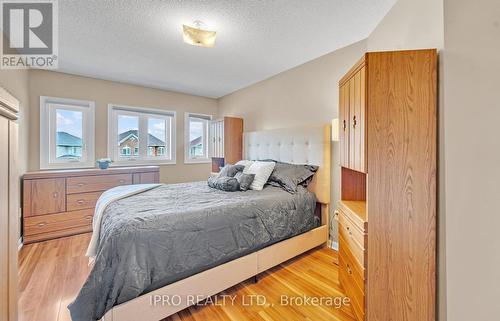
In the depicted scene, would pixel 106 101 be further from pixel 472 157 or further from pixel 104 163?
pixel 472 157

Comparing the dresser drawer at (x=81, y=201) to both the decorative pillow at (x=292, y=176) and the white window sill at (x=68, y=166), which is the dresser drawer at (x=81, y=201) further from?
the decorative pillow at (x=292, y=176)

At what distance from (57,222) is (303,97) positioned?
382 cm

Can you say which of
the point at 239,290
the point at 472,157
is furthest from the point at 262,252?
the point at 472,157

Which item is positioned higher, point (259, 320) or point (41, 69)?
point (41, 69)

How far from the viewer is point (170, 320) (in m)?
1.52

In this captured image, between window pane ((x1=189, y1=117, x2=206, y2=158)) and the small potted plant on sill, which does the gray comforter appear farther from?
window pane ((x1=189, y1=117, x2=206, y2=158))

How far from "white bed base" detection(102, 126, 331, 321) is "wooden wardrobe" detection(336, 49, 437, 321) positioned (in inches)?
34.5

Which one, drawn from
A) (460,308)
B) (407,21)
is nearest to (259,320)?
(460,308)

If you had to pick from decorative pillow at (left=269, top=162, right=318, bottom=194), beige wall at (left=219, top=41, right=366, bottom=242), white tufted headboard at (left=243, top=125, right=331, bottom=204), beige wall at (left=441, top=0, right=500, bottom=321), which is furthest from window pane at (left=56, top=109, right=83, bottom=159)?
beige wall at (left=441, top=0, right=500, bottom=321)

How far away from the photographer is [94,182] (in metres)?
→ 3.19

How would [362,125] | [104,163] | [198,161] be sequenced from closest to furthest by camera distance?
[362,125] < [104,163] < [198,161]

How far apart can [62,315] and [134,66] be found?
2.89m

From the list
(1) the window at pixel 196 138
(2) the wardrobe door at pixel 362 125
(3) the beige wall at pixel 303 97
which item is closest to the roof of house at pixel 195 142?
(1) the window at pixel 196 138

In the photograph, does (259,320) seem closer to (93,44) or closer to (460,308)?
(460,308)
